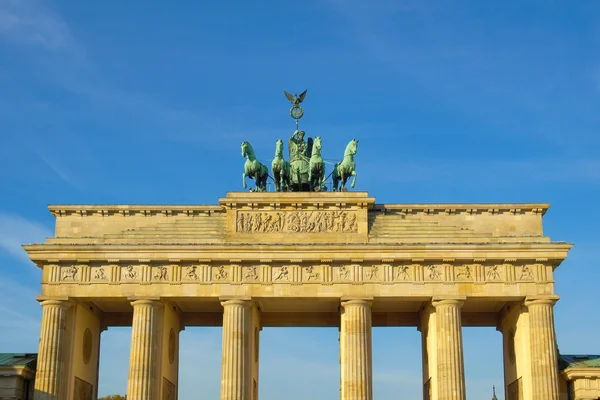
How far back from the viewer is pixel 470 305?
5178 cm

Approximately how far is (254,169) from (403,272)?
986 cm

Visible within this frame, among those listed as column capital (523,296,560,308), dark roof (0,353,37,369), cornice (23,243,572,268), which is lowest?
dark roof (0,353,37,369)

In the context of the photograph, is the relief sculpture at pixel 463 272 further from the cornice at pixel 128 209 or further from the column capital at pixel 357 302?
the cornice at pixel 128 209

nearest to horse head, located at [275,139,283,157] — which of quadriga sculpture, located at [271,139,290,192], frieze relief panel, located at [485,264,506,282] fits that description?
quadriga sculpture, located at [271,139,290,192]

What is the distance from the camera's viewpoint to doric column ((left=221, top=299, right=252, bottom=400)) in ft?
154

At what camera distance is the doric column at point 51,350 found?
46.9 meters

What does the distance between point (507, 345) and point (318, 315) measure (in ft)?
35.3

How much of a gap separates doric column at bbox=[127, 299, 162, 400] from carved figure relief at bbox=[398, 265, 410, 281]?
12.3 m

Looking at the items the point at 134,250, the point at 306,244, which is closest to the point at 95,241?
the point at 134,250

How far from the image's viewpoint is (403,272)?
4862cm

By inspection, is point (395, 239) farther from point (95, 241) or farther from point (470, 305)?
point (95, 241)

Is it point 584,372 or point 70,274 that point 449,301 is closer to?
point 584,372

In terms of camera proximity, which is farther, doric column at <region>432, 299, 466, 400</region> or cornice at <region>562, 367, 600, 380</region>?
cornice at <region>562, 367, 600, 380</region>

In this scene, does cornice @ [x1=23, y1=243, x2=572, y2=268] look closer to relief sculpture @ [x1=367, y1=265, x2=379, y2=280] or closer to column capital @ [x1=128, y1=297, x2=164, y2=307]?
relief sculpture @ [x1=367, y1=265, x2=379, y2=280]
